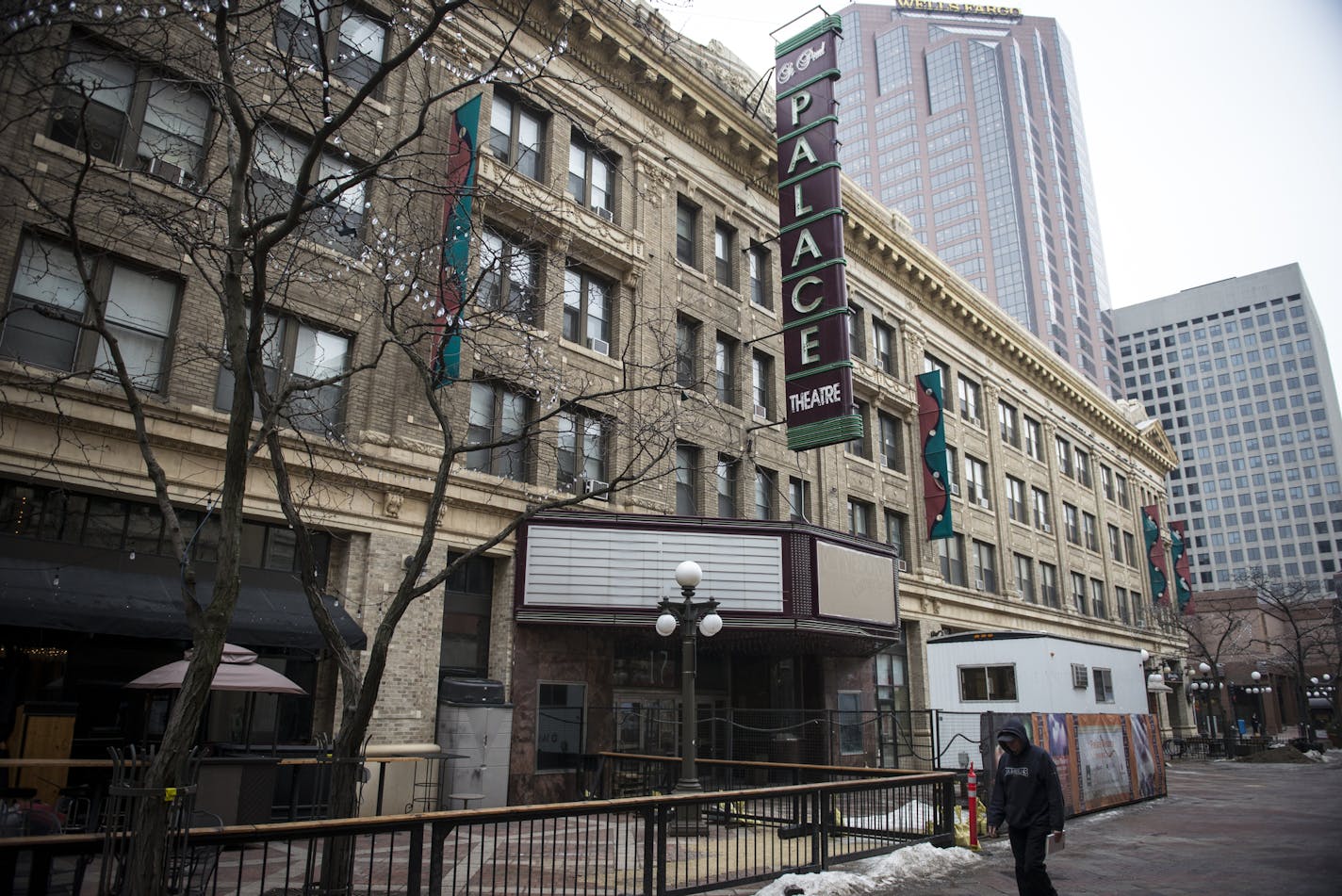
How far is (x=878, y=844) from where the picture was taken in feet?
43.7

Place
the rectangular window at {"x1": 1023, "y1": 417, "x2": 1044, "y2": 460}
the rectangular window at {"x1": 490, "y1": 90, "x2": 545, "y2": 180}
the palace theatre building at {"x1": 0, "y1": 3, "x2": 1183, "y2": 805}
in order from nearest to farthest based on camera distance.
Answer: the palace theatre building at {"x1": 0, "y1": 3, "x2": 1183, "y2": 805} → the rectangular window at {"x1": 490, "y1": 90, "x2": 545, "y2": 180} → the rectangular window at {"x1": 1023, "y1": 417, "x2": 1044, "y2": 460}

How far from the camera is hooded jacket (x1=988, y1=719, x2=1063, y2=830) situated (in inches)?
351

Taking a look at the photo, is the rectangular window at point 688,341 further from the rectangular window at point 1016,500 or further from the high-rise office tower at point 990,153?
the high-rise office tower at point 990,153

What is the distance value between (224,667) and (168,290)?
6.71 m

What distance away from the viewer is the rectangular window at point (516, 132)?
67.5ft

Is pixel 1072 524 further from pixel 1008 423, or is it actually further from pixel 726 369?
pixel 726 369

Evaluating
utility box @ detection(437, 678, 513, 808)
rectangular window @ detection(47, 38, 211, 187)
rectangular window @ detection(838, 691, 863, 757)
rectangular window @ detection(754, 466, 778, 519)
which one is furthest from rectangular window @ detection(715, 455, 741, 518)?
rectangular window @ detection(47, 38, 211, 187)

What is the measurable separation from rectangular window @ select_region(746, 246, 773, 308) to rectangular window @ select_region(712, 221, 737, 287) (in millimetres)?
681

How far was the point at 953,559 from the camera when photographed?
34688 millimetres

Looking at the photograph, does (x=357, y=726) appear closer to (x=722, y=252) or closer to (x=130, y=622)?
(x=130, y=622)

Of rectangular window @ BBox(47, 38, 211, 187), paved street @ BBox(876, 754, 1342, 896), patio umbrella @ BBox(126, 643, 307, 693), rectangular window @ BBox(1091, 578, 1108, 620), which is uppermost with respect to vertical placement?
rectangular window @ BBox(47, 38, 211, 187)

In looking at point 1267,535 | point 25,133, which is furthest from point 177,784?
Result: point 1267,535

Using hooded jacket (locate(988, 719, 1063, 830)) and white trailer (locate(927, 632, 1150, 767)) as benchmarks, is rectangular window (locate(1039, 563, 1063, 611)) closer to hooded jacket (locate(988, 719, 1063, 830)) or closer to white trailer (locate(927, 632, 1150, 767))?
white trailer (locate(927, 632, 1150, 767))

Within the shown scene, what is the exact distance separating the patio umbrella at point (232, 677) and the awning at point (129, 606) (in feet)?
2.63
